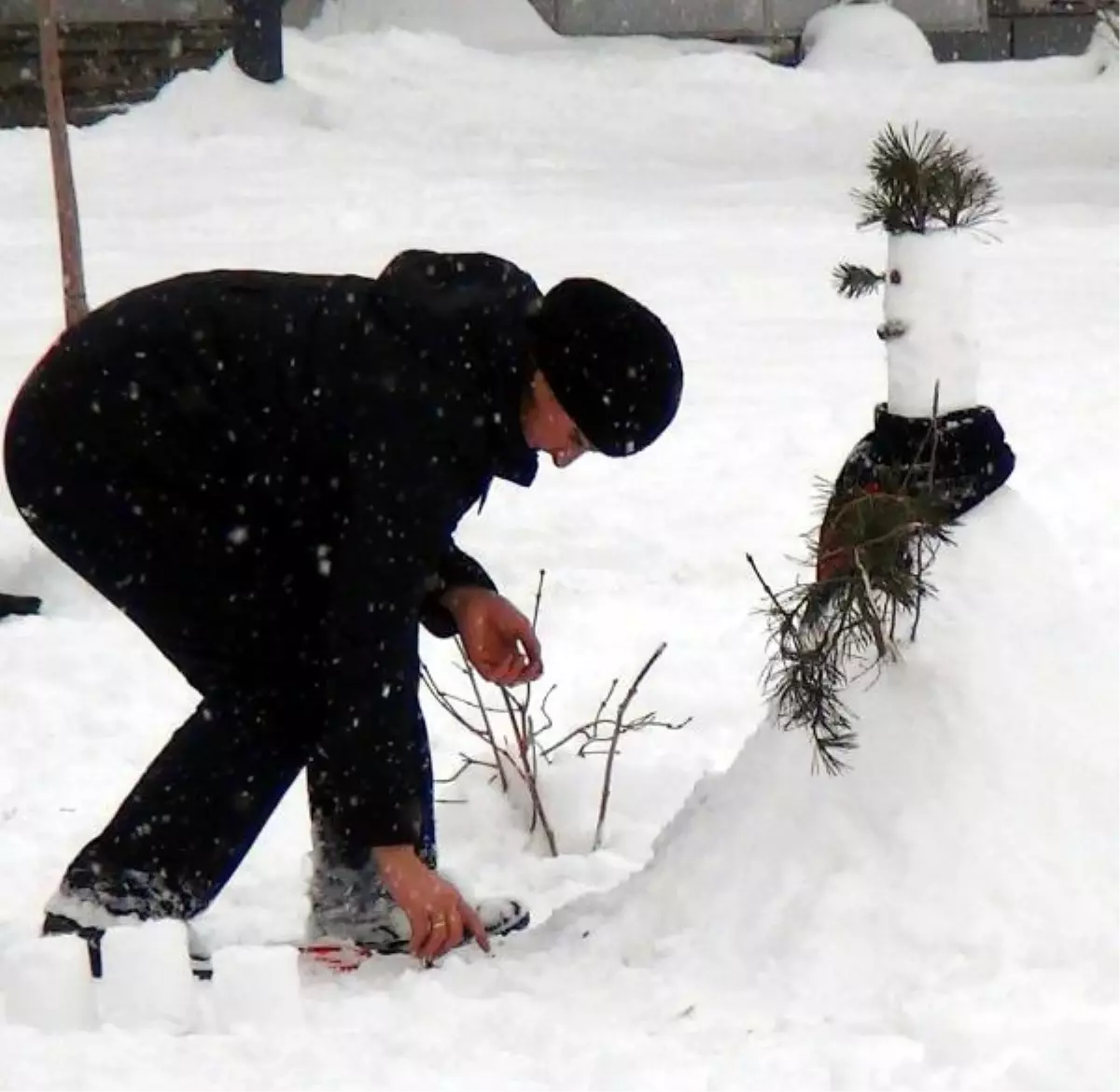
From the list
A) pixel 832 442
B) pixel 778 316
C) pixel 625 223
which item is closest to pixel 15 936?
pixel 832 442

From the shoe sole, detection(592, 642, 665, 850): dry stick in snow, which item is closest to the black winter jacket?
the shoe sole

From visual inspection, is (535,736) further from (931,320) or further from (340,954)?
(931,320)

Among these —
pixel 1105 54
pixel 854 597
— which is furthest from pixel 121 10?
pixel 854 597

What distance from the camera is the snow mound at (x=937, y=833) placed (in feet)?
8.65

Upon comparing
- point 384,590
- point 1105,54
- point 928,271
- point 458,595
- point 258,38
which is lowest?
point 1105,54

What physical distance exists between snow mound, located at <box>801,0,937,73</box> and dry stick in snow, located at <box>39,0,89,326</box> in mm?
10620

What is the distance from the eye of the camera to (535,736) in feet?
14.3

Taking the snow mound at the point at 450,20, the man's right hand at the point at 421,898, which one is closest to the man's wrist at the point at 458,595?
the man's right hand at the point at 421,898

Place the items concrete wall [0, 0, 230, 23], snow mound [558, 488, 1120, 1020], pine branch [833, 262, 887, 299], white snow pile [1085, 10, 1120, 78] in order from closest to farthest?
snow mound [558, 488, 1120, 1020]
pine branch [833, 262, 887, 299]
concrete wall [0, 0, 230, 23]
white snow pile [1085, 10, 1120, 78]

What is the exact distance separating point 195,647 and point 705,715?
6.43 feet

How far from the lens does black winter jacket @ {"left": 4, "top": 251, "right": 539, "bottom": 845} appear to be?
255cm

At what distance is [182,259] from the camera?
9719mm

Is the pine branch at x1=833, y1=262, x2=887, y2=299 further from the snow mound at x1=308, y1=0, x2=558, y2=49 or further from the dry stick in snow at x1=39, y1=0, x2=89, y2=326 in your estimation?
the snow mound at x1=308, y1=0, x2=558, y2=49

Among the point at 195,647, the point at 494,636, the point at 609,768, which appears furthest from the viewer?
the point at 609,768
